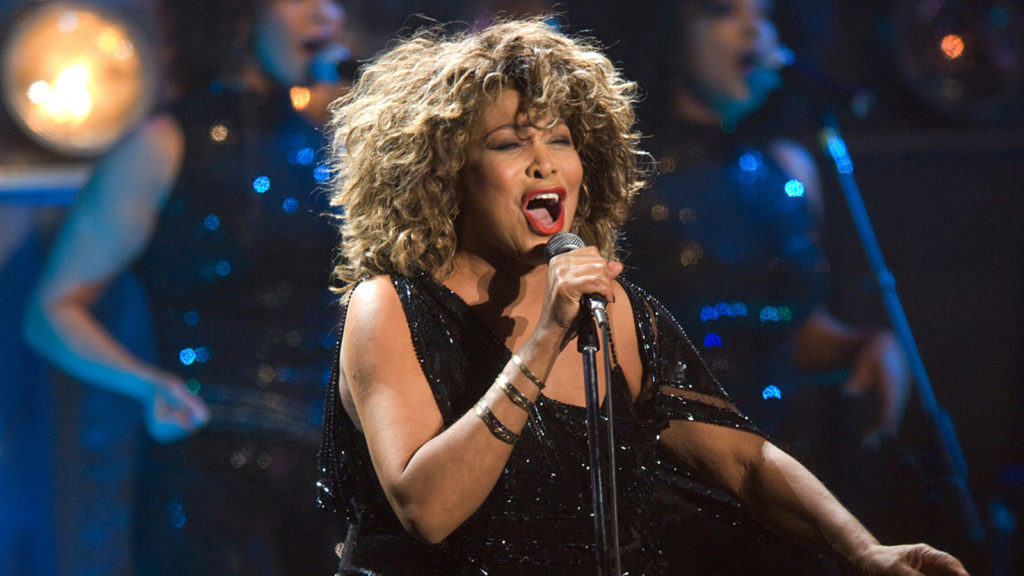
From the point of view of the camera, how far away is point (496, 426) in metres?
1.24

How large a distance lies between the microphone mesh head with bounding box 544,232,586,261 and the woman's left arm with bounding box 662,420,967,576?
0.48 meters

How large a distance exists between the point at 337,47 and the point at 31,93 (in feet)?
3.37

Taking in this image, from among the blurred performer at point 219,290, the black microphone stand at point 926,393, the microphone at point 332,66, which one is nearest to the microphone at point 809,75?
the black microphone stand at point 926,393

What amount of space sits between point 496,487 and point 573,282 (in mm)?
403

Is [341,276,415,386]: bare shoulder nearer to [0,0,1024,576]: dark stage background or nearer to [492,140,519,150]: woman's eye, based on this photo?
[492,140,519,150]: woman's eye

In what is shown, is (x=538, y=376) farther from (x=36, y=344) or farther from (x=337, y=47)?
(x=36, y=344)

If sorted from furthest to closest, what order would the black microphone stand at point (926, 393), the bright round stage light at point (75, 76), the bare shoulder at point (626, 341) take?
the black microphone stand at point (926, 393), the bright round stage light at point (75, 76), the bare shoulder at point (626, 341)

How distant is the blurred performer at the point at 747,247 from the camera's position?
3111 mm

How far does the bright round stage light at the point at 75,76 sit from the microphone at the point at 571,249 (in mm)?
2078

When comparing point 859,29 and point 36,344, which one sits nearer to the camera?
point 36,344

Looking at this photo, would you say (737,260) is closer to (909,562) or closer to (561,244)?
(909,562)

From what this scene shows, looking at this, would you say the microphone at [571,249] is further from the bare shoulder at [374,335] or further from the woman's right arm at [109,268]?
the woman's right arm at [109,268]

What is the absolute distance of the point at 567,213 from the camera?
1439 millimetres

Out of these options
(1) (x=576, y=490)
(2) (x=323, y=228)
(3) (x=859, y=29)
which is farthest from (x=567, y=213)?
(3) (x=859, y=29)
